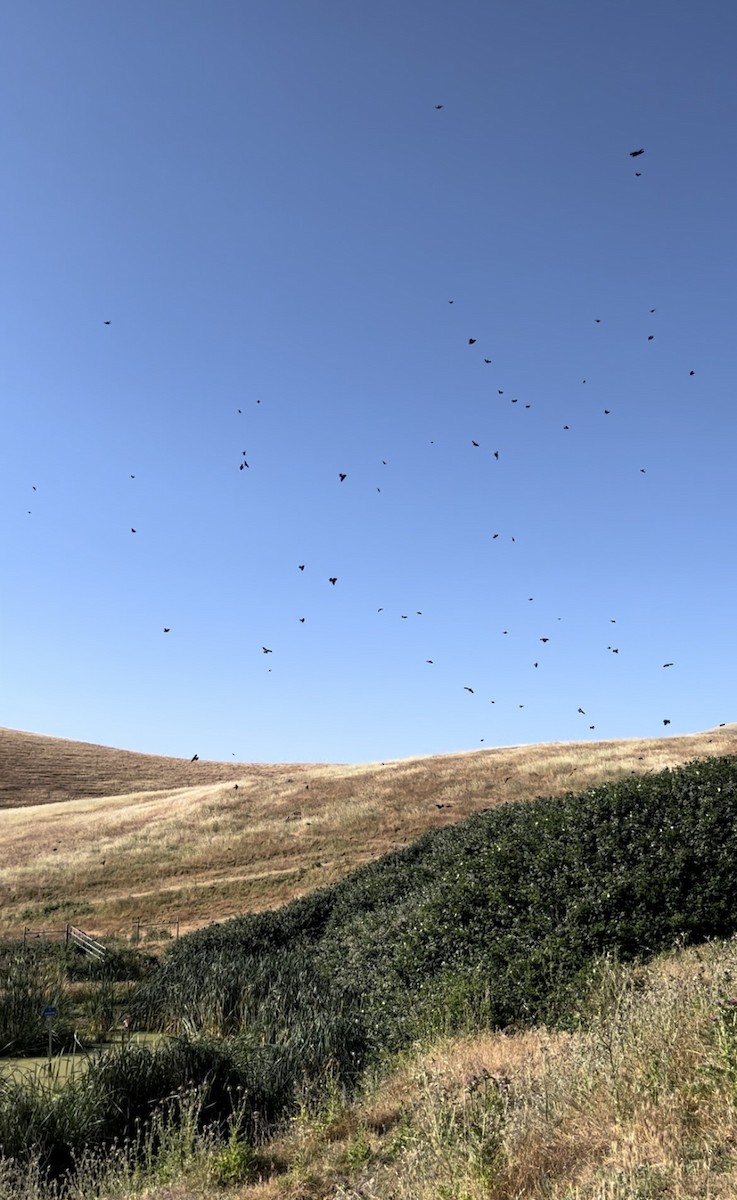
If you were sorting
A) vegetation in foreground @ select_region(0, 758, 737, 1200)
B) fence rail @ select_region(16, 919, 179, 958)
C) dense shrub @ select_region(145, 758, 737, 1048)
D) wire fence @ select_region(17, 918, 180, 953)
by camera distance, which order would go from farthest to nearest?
wire fence @ select_region(17, 918, 180, 953) → fence rail @ select_region(16, 919, 179, 958) → dense shrub @ select_region(145, 758, 737, 1048) → vegetation in foreground @ select_region(0, 758, 737, 1200)

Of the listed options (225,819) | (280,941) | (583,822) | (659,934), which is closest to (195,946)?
(280,941)

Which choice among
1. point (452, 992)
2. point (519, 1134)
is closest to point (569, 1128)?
point (519, 1134)

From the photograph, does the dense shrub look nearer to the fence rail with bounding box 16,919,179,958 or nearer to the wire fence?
→ the fence rail with bounding box 16,919,179,958

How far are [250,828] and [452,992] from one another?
101ft

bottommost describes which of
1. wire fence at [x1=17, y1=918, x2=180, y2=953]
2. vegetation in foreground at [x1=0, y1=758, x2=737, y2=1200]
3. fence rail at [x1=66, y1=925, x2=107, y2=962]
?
wire fence at [x1=17, y1=918, x2=180, y2=953]

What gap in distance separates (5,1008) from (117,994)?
16.1ft

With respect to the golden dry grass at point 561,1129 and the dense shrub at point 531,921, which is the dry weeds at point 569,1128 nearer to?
the golden dry grass at point 561,1129

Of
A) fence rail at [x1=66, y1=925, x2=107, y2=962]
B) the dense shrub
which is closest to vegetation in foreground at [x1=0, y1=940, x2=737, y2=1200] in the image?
the dense shrub

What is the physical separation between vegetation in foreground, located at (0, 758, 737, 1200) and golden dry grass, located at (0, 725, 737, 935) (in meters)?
14.0

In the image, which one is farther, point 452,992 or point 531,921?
point 531,921

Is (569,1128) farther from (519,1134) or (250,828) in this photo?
(250,828)

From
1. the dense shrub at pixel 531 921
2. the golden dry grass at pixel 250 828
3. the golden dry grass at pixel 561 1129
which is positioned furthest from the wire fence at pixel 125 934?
the golden dry grass at pixel 561 1129

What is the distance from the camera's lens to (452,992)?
1230 cm

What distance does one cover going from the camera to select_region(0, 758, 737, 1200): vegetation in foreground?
6.94 m
